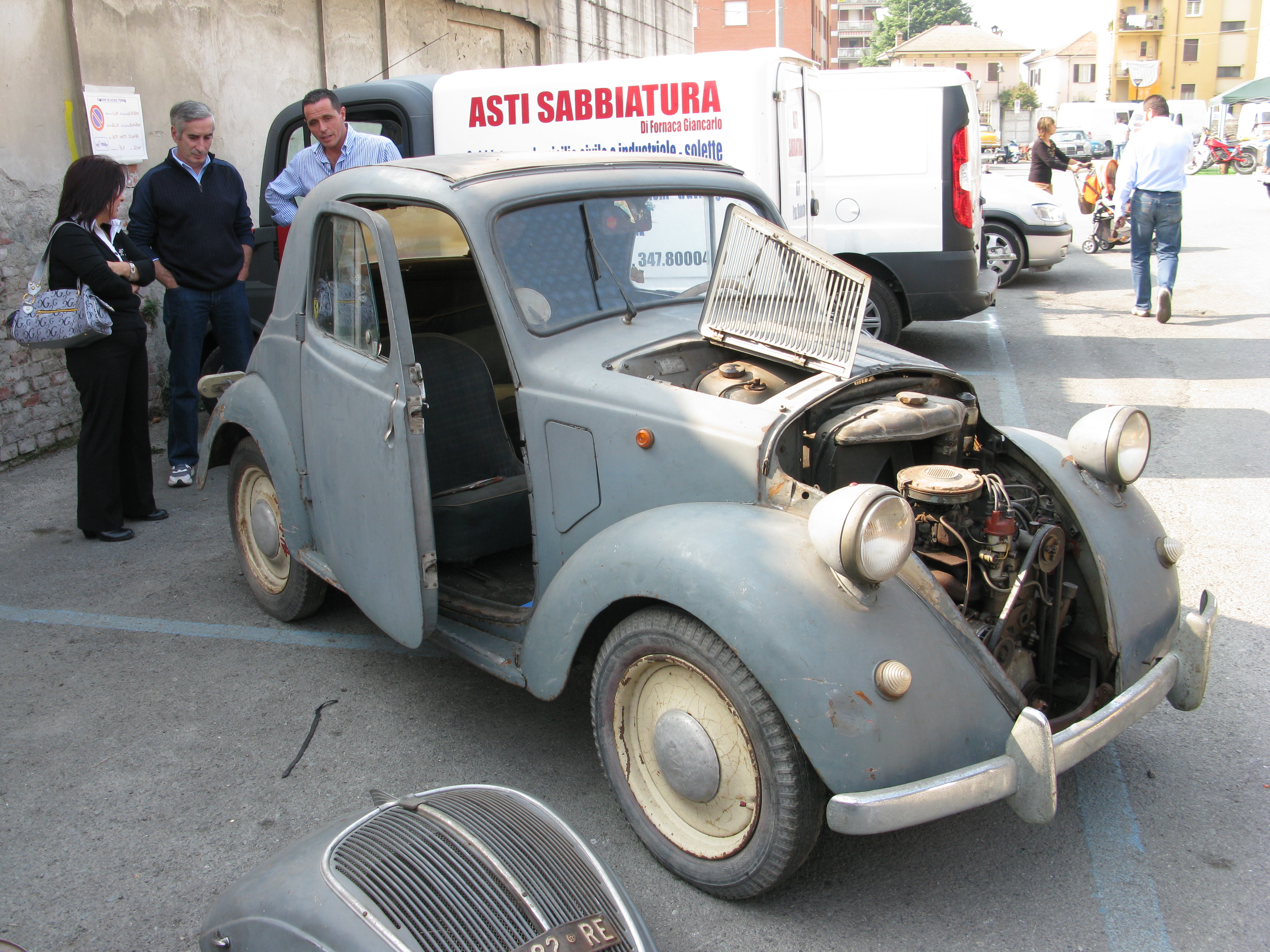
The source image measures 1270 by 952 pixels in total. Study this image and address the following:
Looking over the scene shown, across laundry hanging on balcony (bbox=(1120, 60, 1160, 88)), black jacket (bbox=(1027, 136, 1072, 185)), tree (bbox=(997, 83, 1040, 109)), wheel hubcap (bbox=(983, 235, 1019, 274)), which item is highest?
tree (bbox=(997, 83, 1040, 109))

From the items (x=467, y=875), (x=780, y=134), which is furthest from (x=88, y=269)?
(x=780, y=134)

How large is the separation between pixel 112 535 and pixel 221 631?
1467 millimetres

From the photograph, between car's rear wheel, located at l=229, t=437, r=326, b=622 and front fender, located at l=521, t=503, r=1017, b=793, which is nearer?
front fender, located at l=521, t=503, r=1017, b=793

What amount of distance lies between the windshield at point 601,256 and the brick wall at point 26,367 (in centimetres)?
499

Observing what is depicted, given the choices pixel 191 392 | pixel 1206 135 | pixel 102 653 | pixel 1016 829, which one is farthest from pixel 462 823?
pixel 1206 135

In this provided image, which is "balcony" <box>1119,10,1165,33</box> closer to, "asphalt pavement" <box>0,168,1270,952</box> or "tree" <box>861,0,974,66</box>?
"tree" <box>861,0,974,66</box>

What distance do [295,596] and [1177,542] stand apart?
3.31 meters

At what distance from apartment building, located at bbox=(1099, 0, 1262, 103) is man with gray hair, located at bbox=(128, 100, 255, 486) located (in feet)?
242

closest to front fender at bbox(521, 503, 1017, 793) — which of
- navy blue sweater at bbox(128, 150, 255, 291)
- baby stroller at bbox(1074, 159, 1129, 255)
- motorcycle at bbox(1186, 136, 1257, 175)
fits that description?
navy blue sweater at bbox(128, 150, 255, 291)

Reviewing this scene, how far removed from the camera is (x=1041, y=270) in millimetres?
12516

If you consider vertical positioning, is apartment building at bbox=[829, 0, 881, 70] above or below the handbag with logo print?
above

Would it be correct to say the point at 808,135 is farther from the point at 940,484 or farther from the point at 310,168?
the point at 940,484

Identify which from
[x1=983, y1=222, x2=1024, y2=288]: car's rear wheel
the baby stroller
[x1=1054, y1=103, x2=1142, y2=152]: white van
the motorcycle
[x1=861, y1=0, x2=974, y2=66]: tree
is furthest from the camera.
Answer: [x1=861, y1=0, x2=974, y2=66]: tree

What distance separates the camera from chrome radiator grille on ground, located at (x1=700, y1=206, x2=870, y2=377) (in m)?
2.92
